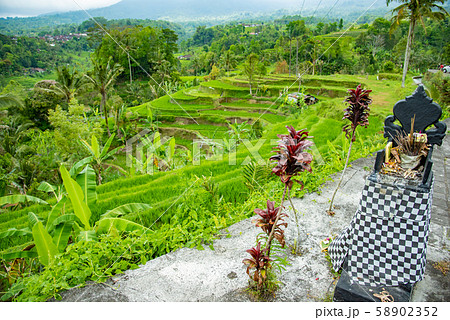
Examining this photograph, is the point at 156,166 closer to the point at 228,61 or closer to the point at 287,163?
the point at 287,163

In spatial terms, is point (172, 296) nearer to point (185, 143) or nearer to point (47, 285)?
point (47, 285)

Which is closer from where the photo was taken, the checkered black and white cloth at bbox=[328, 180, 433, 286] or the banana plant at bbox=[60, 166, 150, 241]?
the checkered black and white cloth at bbox=[328, 180, 433, 286]

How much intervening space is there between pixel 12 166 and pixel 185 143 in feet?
27.0

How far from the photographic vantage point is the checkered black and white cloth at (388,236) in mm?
1751

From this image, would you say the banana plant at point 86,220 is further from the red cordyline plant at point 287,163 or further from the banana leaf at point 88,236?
the red cordyline plant at point 287,163

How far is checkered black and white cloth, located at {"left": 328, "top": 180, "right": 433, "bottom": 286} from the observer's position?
1.75 meters

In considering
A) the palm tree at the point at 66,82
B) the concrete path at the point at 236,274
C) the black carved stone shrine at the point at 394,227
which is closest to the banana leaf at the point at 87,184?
the concrete path at the point at 236,274

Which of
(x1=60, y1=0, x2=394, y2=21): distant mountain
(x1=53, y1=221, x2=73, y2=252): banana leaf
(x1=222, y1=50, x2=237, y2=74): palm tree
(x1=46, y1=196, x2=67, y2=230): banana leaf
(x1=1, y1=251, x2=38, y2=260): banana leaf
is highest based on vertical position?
(x1=60, y1=0, x2=394, y2=21): distant mountain

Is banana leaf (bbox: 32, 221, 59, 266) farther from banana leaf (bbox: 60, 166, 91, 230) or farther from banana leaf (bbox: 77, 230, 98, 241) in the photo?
banana leaf (bbox: 60, 166, 91, 230)

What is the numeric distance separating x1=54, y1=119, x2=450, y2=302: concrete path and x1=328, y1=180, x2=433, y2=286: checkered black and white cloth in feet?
0.97

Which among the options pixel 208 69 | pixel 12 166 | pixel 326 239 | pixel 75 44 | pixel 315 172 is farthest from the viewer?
pixel 75 44

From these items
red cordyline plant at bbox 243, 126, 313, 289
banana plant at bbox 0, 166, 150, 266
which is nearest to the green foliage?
banana plant at bbox 0, 166, 150, 266

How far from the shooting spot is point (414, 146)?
1.83 metres
